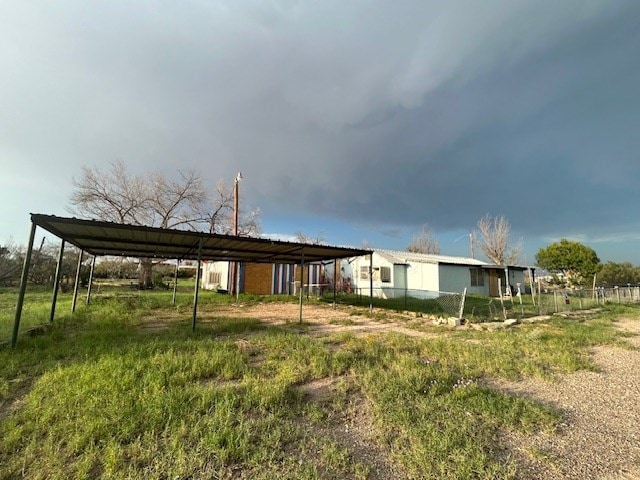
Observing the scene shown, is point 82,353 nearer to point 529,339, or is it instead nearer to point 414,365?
point 414,365

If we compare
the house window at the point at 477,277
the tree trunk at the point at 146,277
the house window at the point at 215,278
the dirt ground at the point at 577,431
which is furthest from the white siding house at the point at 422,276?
the tree trunk at the point at 146,277

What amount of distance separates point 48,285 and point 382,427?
29.1 m

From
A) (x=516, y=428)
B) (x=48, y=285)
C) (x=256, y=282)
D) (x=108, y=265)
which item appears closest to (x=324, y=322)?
(x=516, y=428)

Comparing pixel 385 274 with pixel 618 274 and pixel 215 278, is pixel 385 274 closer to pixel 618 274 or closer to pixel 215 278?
pixel 215 278

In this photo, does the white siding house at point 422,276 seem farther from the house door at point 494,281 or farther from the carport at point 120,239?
the carport at point 120,239

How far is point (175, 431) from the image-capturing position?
2877 mm

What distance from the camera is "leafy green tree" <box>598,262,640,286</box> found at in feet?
98.0

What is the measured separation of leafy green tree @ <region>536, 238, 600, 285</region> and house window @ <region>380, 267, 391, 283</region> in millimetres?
19368

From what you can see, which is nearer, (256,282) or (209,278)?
(256,282)

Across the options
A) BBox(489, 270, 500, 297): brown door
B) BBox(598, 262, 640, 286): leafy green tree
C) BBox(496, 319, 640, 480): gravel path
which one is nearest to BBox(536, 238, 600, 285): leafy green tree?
BBox(598, 262, 640, 286): leafy green tree

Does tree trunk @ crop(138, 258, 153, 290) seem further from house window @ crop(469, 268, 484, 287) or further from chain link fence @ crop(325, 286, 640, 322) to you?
house window @ crop(469, 268, 484, 287)

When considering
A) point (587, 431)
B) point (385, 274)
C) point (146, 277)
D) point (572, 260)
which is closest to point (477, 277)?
point (385, 274)

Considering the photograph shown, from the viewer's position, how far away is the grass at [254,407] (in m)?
2.51

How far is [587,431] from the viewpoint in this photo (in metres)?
3.22
